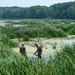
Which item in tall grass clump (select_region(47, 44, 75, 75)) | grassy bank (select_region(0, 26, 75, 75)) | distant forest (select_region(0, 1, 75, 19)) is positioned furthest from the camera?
distant forest (select_region(0, 1, 75, 19))

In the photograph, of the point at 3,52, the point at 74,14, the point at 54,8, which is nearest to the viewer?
the point at 3,52

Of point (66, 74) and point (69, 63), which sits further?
point (69, 63)

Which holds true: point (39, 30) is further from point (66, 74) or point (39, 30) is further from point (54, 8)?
point (54, 8)

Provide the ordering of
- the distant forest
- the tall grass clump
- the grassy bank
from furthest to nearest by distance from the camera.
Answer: the distant forest, the tall grass clump, the grassy bank

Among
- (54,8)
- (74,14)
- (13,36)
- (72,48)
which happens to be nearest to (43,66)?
(72,48)

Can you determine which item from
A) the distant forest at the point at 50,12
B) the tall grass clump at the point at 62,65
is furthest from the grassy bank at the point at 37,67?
the distant forest at the point at 50,12

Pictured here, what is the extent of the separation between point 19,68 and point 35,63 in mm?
807

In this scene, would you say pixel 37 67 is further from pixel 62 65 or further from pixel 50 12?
pixel 50 12

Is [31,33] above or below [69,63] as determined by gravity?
below

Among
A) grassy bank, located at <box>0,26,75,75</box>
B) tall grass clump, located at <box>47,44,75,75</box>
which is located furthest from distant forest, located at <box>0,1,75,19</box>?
grassy bank, located at <box>0,26,75,75</box>

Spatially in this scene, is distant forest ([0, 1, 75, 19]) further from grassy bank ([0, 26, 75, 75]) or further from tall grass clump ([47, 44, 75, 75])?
grassy bank ([0, 26, 75, 75])

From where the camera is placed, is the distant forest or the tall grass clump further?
the distant forest

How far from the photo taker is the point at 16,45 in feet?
86.3

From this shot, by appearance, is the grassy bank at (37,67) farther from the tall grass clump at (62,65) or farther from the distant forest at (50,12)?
the distant forest at (50,12)
